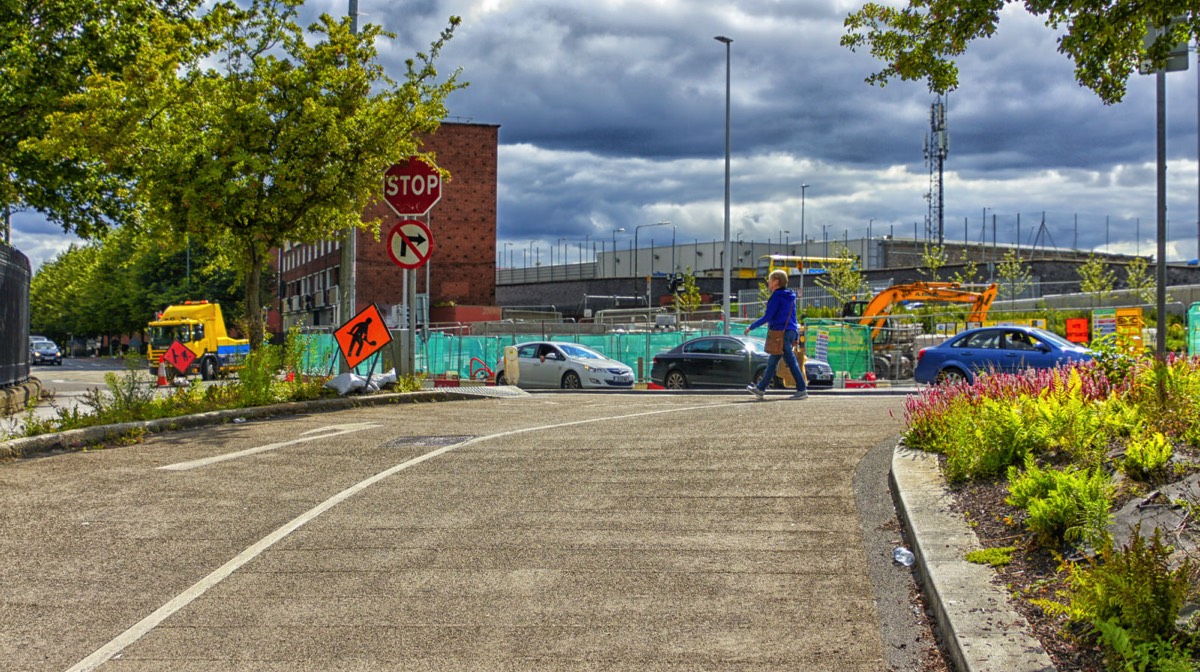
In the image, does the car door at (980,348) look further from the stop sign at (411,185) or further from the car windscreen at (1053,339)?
the stop sign at (411,185)

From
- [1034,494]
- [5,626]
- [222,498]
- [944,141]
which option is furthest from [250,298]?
[944,141]

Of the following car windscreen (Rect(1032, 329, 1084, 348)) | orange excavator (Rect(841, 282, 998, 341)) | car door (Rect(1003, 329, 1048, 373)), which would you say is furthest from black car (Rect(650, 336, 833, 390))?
orange excavator (Rect(841, 282, 998, 341))

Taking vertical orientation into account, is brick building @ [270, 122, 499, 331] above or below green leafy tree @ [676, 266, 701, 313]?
above

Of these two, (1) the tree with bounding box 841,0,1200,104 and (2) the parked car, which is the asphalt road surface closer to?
(1) the tree with bounding box 841,0,1200,104

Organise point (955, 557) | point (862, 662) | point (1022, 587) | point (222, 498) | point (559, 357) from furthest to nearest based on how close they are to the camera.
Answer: point (559, 357) → point (222, 498) → point (955, 557) → point (1022, 587) → point (862, 662)

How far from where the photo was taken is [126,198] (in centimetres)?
2503

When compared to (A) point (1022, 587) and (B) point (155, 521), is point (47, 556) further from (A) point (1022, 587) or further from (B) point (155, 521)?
(A) point (1022, 587)

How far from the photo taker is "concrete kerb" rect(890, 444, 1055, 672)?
4.29m

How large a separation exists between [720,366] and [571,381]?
413 centimetres

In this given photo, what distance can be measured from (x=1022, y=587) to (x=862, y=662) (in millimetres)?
922

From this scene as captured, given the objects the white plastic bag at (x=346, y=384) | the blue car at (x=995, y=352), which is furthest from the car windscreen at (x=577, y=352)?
the white plastic bag at (x=346, y=384)

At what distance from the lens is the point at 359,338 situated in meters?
16.1

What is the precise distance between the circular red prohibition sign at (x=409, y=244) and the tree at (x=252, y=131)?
0.80 metres

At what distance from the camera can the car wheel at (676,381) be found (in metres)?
25.1
